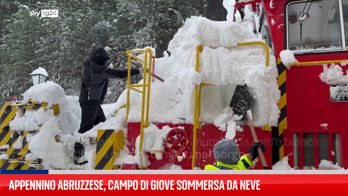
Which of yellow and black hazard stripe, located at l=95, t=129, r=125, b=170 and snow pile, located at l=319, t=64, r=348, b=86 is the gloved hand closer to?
snow pile, located at l=319, t=64, r=348, b=86

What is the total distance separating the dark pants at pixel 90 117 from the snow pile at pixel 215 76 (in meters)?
1.10

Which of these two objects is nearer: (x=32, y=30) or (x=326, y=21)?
(x=326, y=21)

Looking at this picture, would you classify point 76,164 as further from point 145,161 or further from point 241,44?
point 241,44

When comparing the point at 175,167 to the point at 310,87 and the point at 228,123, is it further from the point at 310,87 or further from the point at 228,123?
the point at 310,87

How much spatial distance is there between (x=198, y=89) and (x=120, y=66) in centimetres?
1537

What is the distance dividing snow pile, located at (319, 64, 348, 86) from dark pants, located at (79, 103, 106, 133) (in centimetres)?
312

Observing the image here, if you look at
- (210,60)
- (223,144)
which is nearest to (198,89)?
(210,60)

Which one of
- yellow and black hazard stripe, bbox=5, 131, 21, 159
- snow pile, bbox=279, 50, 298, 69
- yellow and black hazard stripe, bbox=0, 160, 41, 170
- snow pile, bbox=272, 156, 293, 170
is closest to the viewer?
snow pile, bbox=272, 156, 293, 170

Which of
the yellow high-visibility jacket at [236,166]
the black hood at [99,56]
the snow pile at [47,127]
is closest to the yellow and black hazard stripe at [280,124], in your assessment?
the yellow high-visibility jacket at [236,166]

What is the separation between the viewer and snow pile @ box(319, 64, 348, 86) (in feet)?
16.2

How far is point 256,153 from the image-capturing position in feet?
15.0

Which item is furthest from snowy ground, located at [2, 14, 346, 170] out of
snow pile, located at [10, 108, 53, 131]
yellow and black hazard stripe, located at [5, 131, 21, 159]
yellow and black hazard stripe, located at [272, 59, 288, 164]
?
yellow and black hazard stripe, located at [5, 131, 21, 159]

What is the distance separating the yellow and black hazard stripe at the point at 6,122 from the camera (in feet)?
20.7

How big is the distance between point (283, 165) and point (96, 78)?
9.80 ft
